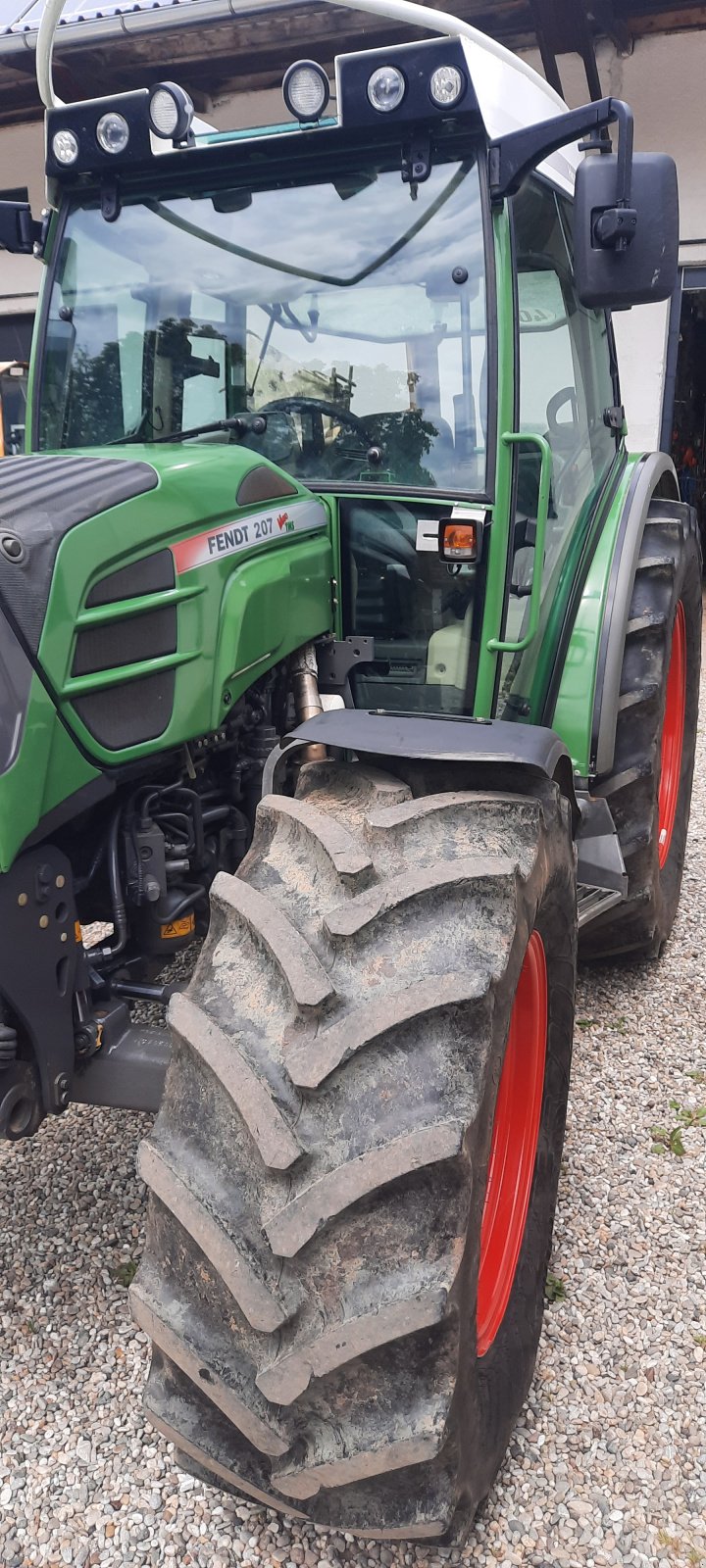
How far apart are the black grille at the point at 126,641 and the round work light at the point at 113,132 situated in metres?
1.09

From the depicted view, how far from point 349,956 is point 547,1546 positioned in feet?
2.90

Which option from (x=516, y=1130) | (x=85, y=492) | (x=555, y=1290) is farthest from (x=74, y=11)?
(x=555, y=1290)

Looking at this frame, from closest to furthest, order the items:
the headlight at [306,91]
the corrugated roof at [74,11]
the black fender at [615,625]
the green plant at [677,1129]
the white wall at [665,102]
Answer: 1. the headlight at [306,91]
2. the green plant at [677,1129]
3. the black fender at [615,625]
4. the corrugated roof at [74,11]
5. the white wall at [665,102]

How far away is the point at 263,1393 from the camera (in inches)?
51.8

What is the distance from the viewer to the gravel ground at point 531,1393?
1604 mm

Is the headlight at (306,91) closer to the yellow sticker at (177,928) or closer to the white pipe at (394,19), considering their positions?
the white pipe at (394,19)

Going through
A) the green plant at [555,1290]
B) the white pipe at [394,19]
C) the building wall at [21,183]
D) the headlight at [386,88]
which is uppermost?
the building wall at [21,183]

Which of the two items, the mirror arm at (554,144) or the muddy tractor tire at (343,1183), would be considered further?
the mirror arm at (554,144)

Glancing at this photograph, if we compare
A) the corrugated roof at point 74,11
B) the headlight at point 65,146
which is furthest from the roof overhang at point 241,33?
the headlight at point 65,146

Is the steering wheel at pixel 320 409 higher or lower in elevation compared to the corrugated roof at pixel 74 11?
lower

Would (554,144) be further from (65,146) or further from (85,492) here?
(85,492)

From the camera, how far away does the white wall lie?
715cm

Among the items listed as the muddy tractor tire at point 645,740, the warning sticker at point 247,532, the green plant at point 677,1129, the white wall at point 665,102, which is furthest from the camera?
the white wall at point 665,102

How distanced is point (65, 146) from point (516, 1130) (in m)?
2.16
